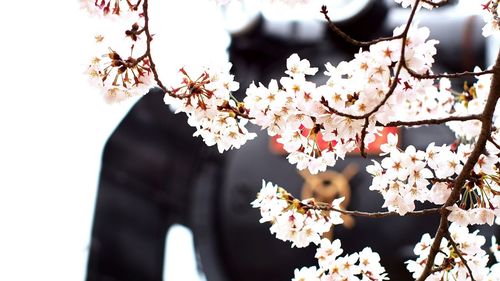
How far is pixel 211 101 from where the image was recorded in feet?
6.37

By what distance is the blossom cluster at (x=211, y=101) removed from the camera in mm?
1931

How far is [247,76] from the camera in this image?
533 cm

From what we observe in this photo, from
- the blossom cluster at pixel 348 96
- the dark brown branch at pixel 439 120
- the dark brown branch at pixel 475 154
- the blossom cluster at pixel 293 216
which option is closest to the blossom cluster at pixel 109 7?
the blossom cluster at pixel 348 96

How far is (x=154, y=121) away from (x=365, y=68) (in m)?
4.12

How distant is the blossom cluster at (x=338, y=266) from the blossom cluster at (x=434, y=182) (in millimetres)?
157

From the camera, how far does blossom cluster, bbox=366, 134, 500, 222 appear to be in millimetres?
1924

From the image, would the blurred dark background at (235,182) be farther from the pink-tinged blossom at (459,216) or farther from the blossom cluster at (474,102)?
the pink-tinged blossom at (459,216)

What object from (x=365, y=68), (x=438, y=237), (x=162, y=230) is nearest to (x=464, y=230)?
(x=438, y=237)

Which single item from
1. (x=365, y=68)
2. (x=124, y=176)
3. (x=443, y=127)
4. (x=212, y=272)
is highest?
(x=124, y=176)

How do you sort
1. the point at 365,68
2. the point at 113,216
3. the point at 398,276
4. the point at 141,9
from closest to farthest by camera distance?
the point at 365,68
the point at 141,9
the point at 398,276
the point at 113,216

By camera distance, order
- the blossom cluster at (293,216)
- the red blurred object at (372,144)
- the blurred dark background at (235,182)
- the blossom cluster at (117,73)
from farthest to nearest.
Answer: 1. the blurred dark background at (235,182)
2. the red blurred object at (372,144)
3. the blossom cluster at (293,216)
4. the blossom cluster at (117,73)

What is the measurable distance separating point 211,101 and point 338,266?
1.68 feet

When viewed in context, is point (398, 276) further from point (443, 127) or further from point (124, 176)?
point (124, 176)

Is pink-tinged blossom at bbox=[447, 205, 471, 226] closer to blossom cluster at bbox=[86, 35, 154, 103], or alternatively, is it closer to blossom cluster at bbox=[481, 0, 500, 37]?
blossom cluster at bbox=[481, 0, 500, 37]
